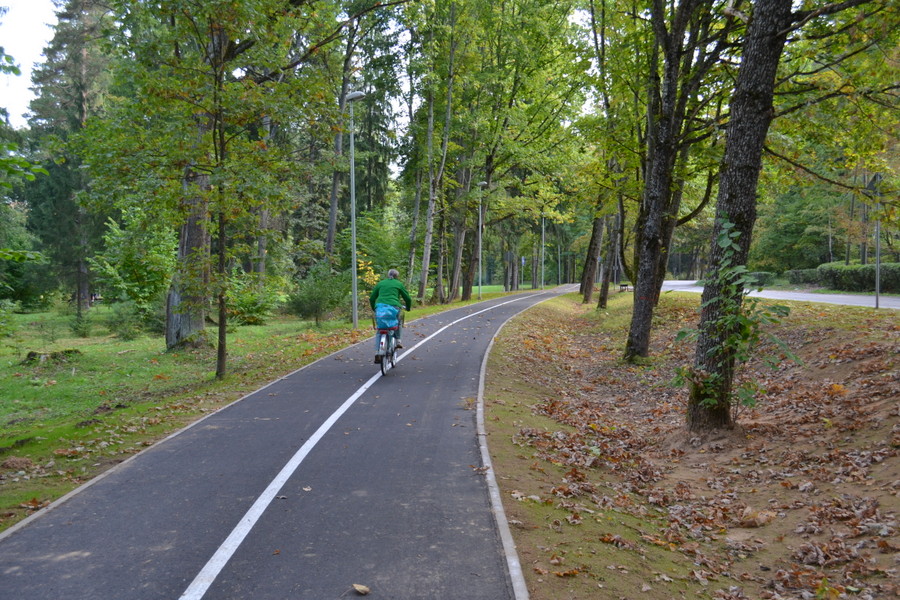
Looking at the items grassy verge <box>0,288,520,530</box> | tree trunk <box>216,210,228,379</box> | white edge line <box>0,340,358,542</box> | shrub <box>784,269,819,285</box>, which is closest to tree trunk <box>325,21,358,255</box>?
grassy verge <box>0,288,520,530</box>

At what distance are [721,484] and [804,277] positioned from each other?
35723mm

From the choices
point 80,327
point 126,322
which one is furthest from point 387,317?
point 80,327

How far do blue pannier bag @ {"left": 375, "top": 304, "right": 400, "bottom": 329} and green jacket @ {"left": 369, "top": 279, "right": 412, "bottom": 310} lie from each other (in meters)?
0.12

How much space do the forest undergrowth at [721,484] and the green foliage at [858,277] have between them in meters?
16.8

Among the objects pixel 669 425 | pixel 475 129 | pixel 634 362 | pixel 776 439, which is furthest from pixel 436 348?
pixel 475 129

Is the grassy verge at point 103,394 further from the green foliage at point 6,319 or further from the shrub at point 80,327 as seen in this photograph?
the green foliage at point 6,319

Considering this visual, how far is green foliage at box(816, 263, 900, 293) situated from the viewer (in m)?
25.0

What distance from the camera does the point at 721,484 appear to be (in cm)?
654

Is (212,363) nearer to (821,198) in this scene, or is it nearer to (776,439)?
(776,439)

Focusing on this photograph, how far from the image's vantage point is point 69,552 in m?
4.59

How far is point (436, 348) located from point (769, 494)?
11.1 metres

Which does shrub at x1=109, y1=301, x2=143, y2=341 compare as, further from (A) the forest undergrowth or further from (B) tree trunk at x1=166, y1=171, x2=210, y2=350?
(A) the forest undergrowth

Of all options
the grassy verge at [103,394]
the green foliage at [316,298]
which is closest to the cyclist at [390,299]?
the grassy verge at [103,394]

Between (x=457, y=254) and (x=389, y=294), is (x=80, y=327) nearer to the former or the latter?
(x=389, y=294)
